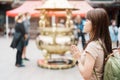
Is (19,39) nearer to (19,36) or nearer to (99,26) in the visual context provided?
(19,36)

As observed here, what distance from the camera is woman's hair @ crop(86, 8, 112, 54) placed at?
8.60ft

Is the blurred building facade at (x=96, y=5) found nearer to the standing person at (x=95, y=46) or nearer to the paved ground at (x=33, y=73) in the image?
the paved ground at (x=33, y=73)

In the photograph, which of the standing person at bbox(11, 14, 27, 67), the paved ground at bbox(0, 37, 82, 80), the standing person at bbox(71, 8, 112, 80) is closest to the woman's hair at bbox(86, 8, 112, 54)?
the standing person at bbox(71, 8, 112, 80)

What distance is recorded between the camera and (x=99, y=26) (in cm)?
263

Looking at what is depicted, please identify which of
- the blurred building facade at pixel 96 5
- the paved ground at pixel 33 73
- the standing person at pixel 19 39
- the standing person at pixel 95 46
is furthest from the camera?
the blurred building facade at pixel 96 5

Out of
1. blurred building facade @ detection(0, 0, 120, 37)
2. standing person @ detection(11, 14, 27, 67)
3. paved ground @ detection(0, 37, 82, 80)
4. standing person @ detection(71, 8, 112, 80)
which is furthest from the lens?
blurred building facade @ detection(0, 0, 120, 37)

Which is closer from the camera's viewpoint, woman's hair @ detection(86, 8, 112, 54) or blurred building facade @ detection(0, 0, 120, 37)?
woman's hair @ detection(86, 8, 112, 54)

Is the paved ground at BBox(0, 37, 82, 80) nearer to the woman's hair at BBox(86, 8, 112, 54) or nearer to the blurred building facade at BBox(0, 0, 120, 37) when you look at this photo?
the woman's hair at BBox(86, 8, 112, 54)

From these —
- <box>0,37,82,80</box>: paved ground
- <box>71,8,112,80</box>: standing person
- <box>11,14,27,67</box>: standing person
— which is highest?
<box>71,8,112,80</box>: standing person

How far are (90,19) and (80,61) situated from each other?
37 cm

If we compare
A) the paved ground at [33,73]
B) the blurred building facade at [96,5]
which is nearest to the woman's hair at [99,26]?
the paved ground at [33,73]

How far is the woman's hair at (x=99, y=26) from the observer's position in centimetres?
262

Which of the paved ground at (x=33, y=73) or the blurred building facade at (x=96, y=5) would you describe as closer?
the paved ground at (x=33, y=73)

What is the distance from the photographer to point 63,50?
9039mm
